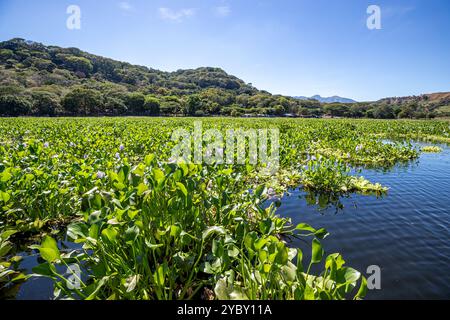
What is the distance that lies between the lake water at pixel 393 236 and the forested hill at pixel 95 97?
2014 inches

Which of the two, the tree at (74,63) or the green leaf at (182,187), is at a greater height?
the tree at (74,63)

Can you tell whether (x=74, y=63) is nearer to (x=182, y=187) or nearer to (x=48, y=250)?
(x=182, y=187)

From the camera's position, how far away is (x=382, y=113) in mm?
72125

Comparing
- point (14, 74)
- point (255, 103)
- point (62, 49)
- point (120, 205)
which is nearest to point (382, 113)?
point (255, 103)

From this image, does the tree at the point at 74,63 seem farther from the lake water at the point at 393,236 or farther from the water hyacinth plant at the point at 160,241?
the lake water at the point at 393,236

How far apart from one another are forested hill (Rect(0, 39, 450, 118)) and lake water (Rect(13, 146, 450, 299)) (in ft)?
168

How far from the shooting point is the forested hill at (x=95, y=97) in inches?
1969

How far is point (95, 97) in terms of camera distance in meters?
53.1

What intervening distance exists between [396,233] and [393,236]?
14cm

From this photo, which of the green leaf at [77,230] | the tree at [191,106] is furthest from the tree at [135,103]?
the green leaf at [77,230]

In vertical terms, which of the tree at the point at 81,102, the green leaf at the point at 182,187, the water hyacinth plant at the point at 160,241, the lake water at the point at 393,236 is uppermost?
the tree at the point at 81,102

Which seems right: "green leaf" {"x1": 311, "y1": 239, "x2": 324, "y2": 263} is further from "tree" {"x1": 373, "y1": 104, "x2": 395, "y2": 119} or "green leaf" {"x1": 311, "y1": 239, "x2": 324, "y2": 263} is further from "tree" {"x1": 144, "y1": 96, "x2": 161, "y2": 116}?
"tree" {"x1": 373, "y1": 104, "x2": 395, "y2": 119}
